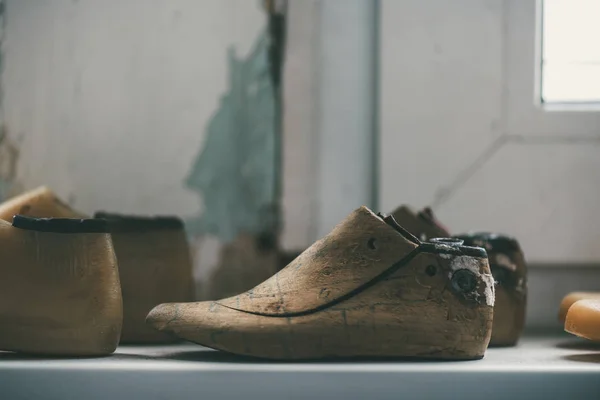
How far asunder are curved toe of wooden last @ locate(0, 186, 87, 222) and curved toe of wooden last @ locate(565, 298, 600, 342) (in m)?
0.47

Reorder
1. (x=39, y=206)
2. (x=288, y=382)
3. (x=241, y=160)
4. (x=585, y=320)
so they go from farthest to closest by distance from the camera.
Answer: (x=241, y=160) < (x=39, y=206) < (x=585, y=320) < (x=288, y=382)

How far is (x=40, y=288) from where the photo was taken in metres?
0.58

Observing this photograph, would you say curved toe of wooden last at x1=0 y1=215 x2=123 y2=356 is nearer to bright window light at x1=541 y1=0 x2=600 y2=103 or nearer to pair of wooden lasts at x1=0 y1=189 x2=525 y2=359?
pair of wooden lasts at x1=0 y1=189 x2=525 y2=359

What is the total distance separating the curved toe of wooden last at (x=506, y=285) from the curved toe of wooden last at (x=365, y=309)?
14 cm

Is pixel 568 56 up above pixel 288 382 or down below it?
above

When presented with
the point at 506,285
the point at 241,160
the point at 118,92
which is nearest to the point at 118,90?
the point at 118,92

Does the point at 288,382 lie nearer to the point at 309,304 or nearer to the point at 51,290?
the point at 309,304

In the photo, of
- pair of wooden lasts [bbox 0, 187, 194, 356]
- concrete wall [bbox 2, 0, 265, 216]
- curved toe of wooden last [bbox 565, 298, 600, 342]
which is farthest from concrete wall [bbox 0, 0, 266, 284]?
curved toe of wooden last [bbox 565, 298, 600, 342]

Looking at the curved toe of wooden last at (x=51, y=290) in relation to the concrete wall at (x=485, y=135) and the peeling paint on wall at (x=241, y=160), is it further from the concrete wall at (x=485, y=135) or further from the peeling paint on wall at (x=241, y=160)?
the concrete wall at (x=485, y=135)

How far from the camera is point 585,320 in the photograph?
631 millimetres

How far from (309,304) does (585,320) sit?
9.2 inches

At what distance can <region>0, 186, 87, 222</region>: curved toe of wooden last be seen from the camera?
0.72m

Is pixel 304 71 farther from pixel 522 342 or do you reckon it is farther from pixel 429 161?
pixel 522 342

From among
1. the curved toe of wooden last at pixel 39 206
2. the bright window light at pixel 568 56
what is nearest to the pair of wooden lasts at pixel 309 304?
the curved toe of wooden last at pixel 39 206
